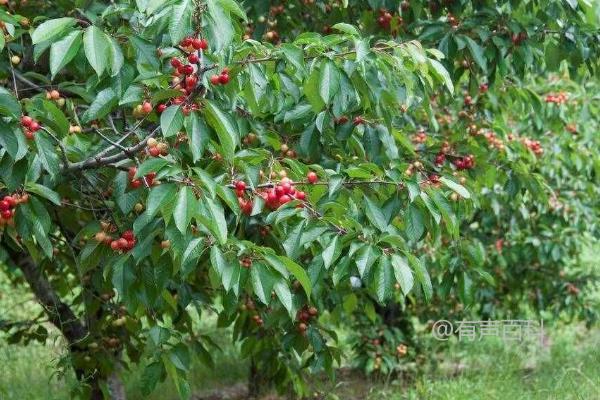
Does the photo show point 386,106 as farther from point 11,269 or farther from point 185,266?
point 11,269

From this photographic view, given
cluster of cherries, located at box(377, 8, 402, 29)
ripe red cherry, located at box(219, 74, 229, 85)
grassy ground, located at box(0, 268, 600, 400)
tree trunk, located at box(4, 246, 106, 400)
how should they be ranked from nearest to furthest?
ripe red cherry, located at box(219, 74, 229, 85), cluster of cherries, located at box(377, 8, 402, 29), tree trunk, located at box(4, 246, 106, 400), grassy ground, located at box(0, 268, 600, 400)

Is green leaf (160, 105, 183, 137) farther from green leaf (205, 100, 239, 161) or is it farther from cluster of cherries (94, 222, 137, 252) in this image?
cluster of cherries (94, 222, 137, 252)

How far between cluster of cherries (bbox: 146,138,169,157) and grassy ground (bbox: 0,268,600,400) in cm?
177

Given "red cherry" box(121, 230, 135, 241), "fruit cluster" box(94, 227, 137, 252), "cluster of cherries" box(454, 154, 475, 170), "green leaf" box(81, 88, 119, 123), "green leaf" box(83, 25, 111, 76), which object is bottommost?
"cluster of cherries" box(454, 154, 475, 170)

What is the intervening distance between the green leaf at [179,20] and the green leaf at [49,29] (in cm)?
30

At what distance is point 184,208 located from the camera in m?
2.00

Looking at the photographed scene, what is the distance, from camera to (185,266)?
2148 mm

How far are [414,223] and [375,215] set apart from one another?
0.37ft

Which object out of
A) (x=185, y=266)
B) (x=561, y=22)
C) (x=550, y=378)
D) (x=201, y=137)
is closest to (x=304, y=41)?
(x=201, y=137)

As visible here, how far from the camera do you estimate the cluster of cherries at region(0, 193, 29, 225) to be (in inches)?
89.4

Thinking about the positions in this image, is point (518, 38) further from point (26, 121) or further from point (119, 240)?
point (26, 121)

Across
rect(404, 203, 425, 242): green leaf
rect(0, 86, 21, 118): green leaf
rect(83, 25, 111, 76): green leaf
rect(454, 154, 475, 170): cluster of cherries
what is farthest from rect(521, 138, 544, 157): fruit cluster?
rect(0, 86, 21, 118): green leaf

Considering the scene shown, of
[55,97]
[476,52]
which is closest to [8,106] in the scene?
[55,97]

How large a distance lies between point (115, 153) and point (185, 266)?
2.31 feet
